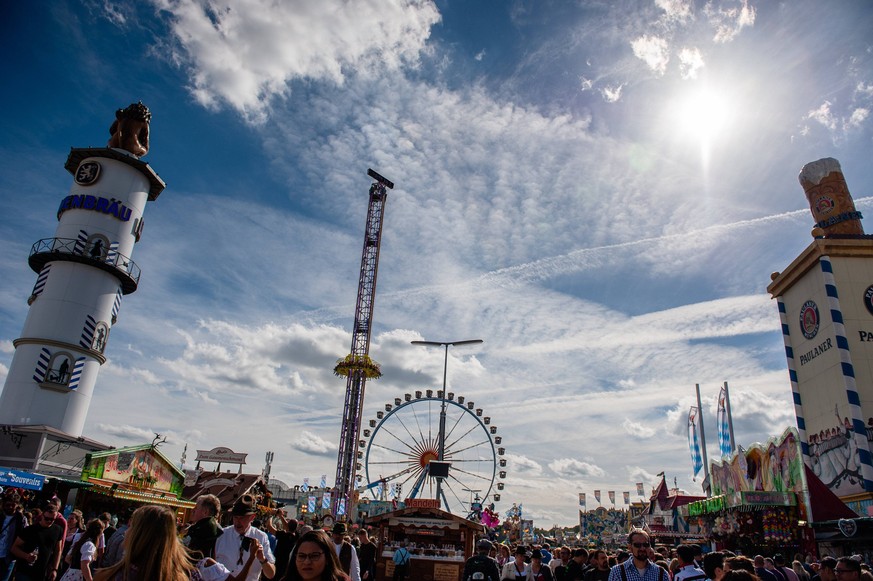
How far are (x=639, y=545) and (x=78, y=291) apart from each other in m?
32.7

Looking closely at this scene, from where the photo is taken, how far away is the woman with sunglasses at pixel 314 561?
3.58 metres

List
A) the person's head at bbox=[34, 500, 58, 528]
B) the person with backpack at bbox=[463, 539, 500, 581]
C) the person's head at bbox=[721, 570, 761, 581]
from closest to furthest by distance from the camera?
1. the person's head at bbox=[721, 570, 761, 581]
2. the person's head at bbox=[34, 500, 58, 528]
3. the person with backpack at bbox=[463, 539, 500, 581]

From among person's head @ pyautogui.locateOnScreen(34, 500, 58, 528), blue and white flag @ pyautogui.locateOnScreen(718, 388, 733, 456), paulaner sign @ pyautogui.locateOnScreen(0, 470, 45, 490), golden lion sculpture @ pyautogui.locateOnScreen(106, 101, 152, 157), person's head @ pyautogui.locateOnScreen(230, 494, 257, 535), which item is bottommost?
person's head @ pyautogui.locateOnScreen(34, 500, 58, 528)

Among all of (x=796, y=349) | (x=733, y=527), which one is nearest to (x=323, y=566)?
(x=733, y=527)

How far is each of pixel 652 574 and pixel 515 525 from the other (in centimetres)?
7185

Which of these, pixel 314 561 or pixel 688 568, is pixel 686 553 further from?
pixel 314 561

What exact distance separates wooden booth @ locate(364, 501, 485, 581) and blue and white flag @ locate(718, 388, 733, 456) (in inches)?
883

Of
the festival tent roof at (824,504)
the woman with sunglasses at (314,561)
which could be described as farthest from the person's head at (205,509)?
the festival tent roof at (824,504)

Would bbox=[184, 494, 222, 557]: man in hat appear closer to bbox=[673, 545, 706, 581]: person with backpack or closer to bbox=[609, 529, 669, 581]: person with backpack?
bbox=[609, 529, 669, 581]: person with backpack

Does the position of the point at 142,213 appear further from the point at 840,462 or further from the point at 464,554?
the point at 840,462

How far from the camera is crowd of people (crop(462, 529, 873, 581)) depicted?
19.7 feet

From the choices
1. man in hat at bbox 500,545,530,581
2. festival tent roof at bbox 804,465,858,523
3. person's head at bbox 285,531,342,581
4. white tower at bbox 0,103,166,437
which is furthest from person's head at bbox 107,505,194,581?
white tower at bbox 0,103,166,437

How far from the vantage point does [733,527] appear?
85.7 feet

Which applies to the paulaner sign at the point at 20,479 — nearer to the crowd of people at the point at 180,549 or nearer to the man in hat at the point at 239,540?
the crowd of people at the point at 180,549
